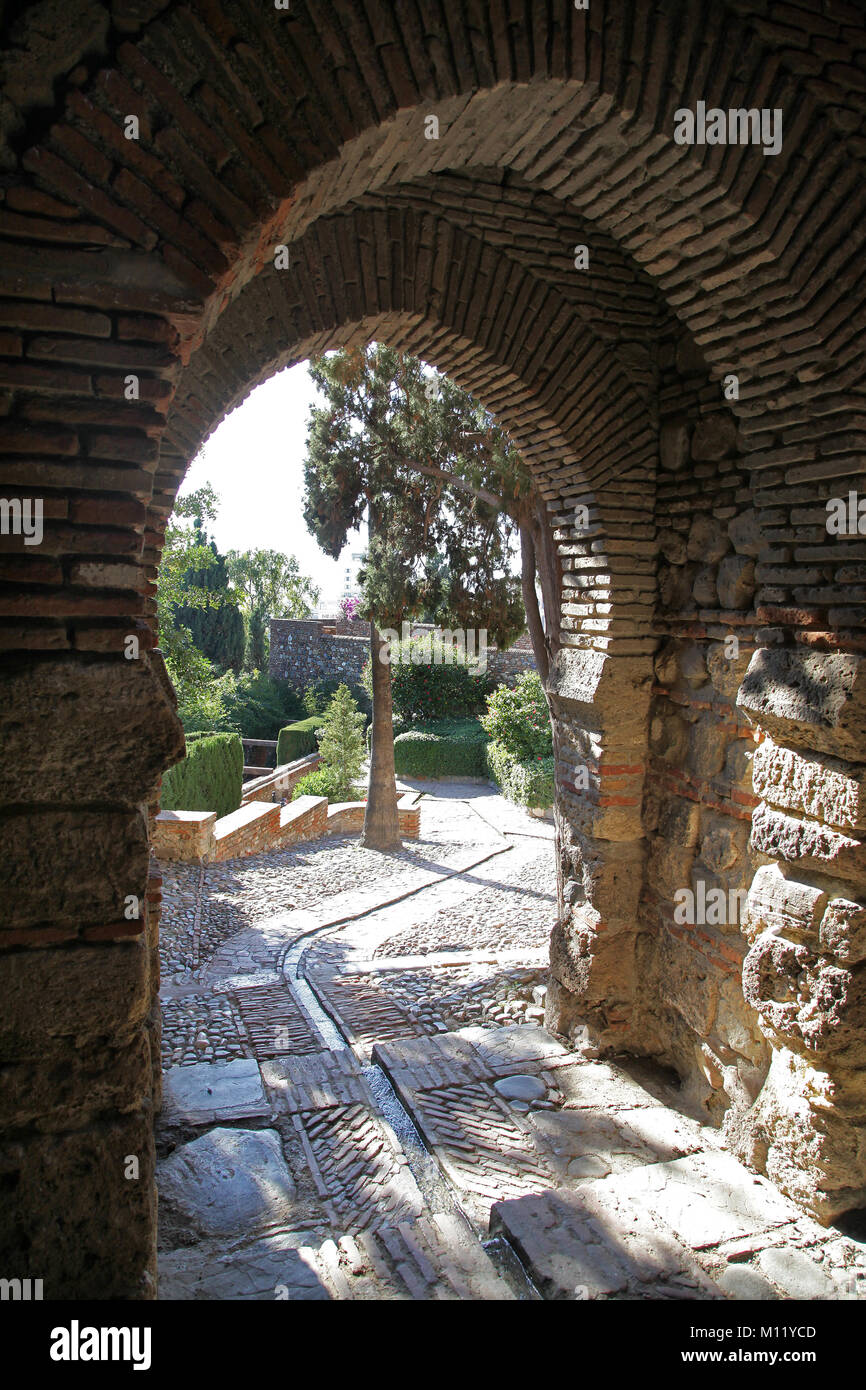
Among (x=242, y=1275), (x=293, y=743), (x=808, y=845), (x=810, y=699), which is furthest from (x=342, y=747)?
(x=810, y=699)

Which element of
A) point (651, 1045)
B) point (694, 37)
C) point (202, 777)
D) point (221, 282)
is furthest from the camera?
point (202, 777)

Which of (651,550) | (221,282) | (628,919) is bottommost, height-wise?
(628,919)

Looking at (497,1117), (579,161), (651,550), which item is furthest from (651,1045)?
(579,161)

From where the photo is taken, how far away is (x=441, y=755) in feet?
53.6

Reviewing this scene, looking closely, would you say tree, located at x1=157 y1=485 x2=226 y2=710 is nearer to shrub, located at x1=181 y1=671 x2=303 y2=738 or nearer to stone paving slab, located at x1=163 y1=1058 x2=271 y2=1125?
shrub, located at x1=181 y1=671 x2=303 y2=738

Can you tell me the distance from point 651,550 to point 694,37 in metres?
2.17

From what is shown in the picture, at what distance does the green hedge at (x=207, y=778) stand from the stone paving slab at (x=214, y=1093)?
20.6ft

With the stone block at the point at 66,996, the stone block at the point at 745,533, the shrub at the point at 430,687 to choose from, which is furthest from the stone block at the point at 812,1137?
the shrub at the point at 430,687

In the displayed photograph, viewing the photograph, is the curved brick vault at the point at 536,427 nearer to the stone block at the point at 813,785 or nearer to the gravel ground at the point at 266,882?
the stone block at the point at 813,785

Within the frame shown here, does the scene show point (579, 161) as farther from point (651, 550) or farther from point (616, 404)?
point (651, 550)

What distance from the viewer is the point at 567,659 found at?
4.58 meters

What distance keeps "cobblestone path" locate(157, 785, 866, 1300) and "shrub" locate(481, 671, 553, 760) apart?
706cm

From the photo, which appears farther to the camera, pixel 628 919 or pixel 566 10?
pixel 628 919

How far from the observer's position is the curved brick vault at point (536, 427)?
1.85m
